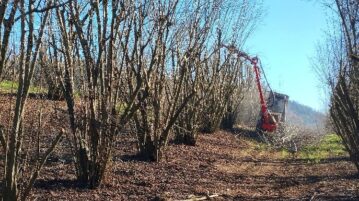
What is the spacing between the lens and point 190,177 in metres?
9.46

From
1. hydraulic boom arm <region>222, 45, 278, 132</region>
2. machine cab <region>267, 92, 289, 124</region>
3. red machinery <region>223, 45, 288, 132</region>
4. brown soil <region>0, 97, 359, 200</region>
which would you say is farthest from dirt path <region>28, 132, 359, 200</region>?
machine cab <region>267, 92, 289, 124</region>

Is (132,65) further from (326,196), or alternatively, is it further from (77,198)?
(326,196)

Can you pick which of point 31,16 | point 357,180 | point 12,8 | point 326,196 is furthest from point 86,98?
point 357,180

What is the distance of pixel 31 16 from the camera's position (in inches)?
208

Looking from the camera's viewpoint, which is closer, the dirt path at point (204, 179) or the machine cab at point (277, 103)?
the dirt path at point (204, 179)

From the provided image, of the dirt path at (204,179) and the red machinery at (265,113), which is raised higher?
the red machinery at (265,113)

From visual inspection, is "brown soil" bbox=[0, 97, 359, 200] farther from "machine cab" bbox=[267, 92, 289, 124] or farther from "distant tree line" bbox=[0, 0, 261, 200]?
"machine cab" bbox=[267, 92, 289, 124]

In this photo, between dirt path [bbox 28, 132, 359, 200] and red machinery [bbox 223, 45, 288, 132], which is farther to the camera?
red machinery [bbox 223, 45, 288, 132]

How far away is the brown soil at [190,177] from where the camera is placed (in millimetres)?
7484

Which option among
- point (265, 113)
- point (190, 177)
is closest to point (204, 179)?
point (190, 177)

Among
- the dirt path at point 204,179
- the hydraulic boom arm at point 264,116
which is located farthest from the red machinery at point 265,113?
the dirt path at point 204,179

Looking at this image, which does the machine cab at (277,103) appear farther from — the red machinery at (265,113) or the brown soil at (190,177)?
the brown soil at (190,177)

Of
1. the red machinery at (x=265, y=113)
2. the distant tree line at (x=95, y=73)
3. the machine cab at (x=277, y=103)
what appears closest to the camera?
the distant tree line at (x=95, y=73)

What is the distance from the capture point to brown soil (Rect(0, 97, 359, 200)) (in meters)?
7.48
